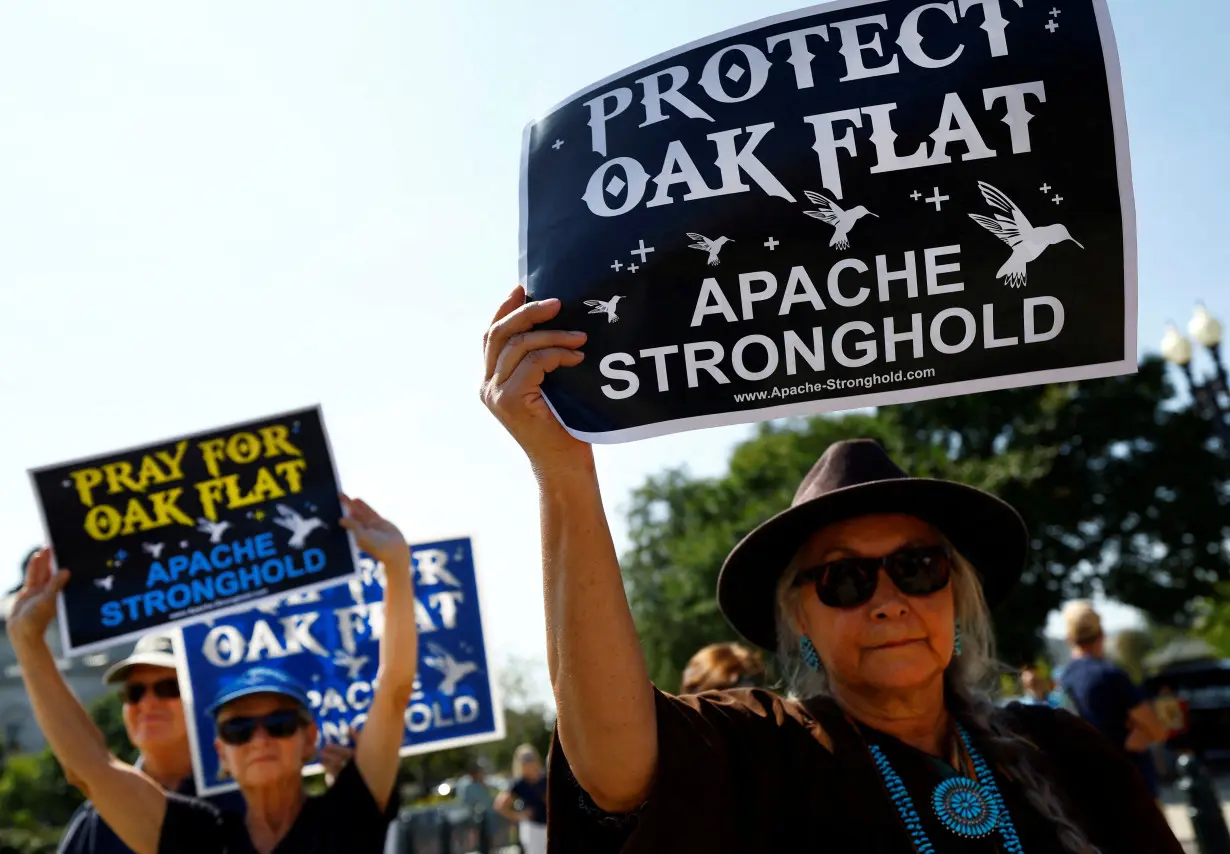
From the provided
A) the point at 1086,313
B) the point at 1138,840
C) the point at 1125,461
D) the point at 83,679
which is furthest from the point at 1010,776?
the point at 83,679

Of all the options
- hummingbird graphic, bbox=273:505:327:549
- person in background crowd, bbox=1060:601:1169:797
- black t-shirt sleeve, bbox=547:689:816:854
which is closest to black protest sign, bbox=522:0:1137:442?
black t-shirt sleeve, bbox=547:689:816:854

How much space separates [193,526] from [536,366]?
9.76 ft

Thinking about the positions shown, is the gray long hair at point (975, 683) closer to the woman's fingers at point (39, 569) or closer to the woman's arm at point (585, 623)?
Answer: the woman's arm at point (585, 623)

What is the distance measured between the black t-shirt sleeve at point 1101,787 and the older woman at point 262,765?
6.97 ft

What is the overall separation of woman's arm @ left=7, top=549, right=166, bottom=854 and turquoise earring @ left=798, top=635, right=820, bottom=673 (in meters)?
2.37

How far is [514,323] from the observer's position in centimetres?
216

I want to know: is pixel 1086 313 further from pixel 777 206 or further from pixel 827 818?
pixel 827 818

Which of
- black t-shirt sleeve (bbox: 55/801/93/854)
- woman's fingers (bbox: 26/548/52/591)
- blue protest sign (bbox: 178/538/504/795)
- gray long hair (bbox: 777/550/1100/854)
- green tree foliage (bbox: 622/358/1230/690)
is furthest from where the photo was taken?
green tree foliage (bbox: 622/358/1230/690)

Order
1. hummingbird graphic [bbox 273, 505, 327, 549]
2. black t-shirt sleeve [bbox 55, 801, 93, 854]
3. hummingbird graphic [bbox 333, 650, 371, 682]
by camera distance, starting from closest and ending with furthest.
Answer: black t-shirt sleeve [bbox 55, 801, 93, 854]
hummingbird graphic [bbox 273, 505, 327, 549]
hummingbird graphic [bbox 333, 650, 371, 682]

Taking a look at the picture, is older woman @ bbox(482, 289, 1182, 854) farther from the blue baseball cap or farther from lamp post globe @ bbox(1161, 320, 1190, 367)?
lamp post globe @ bbox(1161, 320, 1190, 367)

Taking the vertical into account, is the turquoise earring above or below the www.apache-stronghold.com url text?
below

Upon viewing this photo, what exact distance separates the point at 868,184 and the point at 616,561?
0.88m

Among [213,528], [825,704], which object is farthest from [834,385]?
[213,528]

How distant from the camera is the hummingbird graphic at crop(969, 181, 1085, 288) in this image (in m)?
2.13
